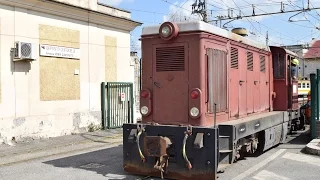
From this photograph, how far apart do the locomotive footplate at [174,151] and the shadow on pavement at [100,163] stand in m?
0.59

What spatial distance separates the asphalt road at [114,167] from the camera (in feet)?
25.1

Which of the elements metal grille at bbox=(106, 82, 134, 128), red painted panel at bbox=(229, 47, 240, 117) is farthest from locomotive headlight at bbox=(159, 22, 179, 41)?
metal grille at bbox=(106, 82, 134, 128)

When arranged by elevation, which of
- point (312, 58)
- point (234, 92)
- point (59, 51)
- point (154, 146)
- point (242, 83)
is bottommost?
point (154, 146)

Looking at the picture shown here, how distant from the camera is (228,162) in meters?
7.38

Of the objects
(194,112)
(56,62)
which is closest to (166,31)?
(194,112)

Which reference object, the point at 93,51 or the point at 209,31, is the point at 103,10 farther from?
the point at 209,31

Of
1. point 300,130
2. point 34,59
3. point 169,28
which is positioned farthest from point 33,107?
point 300,130

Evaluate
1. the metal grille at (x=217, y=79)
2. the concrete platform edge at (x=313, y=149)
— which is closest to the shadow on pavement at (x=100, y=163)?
the metal grille at (x=217, y=79)

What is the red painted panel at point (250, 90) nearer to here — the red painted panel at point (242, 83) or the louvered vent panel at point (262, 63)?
the red painted panel at point (242, 83)

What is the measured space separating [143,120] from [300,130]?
888 cm

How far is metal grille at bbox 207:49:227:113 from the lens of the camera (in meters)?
7.47

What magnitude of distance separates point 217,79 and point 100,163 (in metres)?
3.66

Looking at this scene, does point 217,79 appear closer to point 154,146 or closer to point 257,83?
point 154,146

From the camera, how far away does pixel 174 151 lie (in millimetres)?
6953
